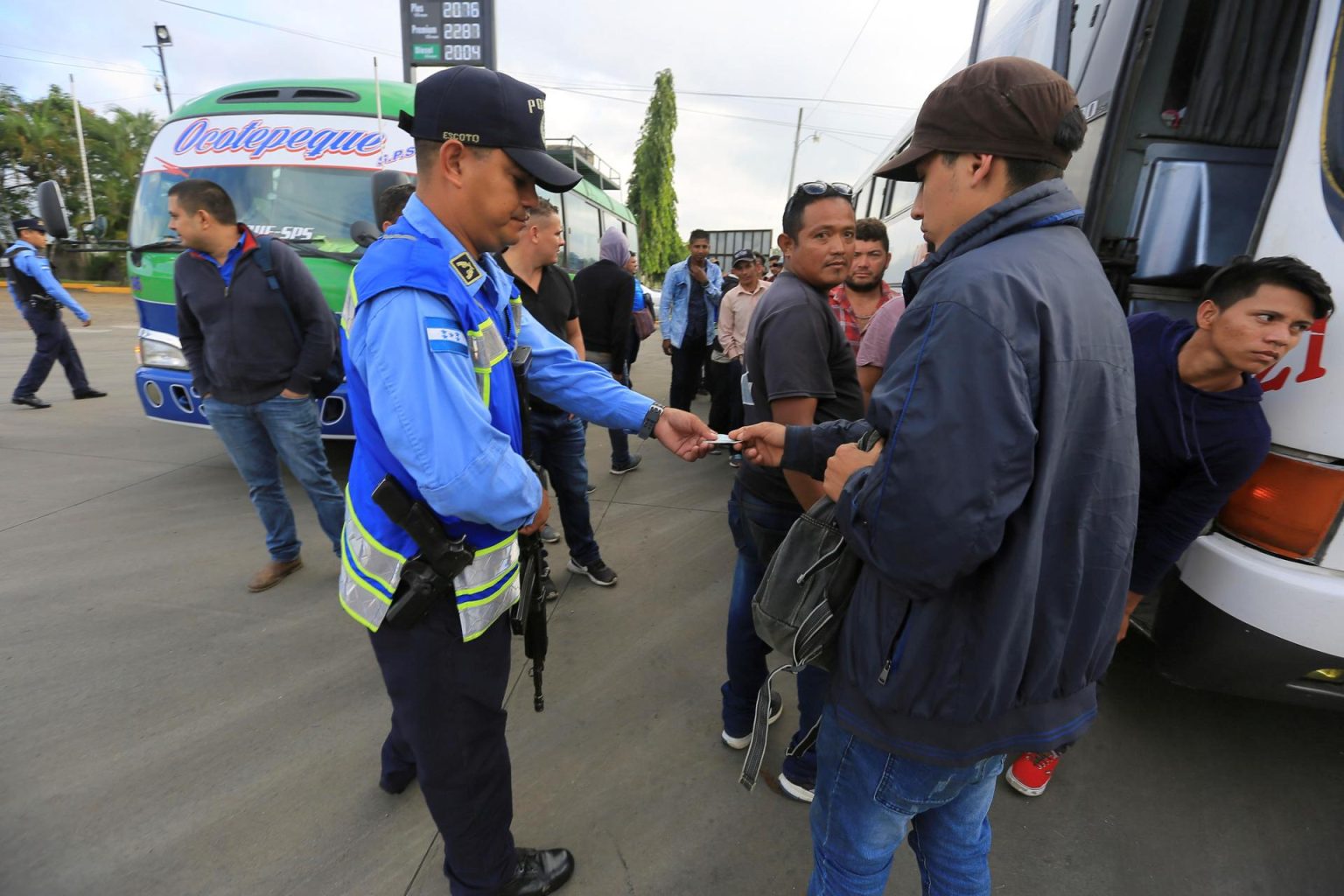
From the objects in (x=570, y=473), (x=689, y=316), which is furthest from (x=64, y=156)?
(x=570, y=473)

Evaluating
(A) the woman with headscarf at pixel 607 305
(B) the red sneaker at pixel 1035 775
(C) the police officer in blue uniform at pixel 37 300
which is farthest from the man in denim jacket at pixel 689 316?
(C) the police officer in blue uniform at pixel 37 300

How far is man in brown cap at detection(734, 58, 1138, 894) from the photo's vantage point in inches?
37.0

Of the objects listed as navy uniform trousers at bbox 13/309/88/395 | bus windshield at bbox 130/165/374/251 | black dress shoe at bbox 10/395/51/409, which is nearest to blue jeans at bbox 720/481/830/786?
bus windshield at bbox 130/165/374/251

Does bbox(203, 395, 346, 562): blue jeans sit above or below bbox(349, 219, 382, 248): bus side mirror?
below

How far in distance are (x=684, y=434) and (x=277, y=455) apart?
2.66 meters

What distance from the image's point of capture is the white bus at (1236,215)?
5.41 feet

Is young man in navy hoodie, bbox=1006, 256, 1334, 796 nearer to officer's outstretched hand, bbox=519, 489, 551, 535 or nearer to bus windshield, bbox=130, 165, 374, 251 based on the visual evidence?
officer's outstretched hand, bbox=519, 489, 551, 535

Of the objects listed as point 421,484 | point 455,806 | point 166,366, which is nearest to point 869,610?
point 421,484

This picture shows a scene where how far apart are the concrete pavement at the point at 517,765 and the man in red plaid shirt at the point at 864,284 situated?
1.72 meters

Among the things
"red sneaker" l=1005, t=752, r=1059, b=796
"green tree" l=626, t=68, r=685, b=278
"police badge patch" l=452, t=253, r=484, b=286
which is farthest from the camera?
"green tree" l=626, t=68, r=685, b=278

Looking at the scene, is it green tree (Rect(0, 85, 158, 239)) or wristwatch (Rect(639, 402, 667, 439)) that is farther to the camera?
green tree (Rect(0, 85, 158, 239))

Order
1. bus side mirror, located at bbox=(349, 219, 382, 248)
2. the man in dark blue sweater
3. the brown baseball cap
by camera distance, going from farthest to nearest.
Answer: bus side mirror, located at bbox=(349, 219, 382, 248) < the man in dark blue sweater < the brown baseball cap

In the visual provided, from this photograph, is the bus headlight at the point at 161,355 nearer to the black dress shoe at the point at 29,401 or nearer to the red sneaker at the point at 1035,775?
the black dress shoe at the point at 29,401

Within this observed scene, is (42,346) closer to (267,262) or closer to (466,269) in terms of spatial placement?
(267,262)
